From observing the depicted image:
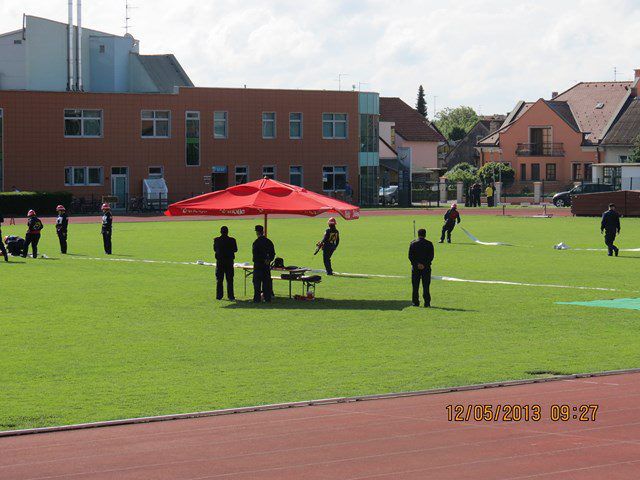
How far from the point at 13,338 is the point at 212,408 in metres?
7.22

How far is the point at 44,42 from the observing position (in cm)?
8988

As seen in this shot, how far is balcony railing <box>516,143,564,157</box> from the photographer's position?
113300mm

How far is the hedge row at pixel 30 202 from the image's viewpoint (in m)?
70.6

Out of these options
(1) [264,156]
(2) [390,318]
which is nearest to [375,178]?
(1) [264,156]

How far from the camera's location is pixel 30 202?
72125mm

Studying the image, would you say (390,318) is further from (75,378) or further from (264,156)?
(264,156)

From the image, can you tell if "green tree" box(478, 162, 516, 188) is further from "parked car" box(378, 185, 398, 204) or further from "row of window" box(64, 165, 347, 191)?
"row of window" box(64, 165, 347, 191)

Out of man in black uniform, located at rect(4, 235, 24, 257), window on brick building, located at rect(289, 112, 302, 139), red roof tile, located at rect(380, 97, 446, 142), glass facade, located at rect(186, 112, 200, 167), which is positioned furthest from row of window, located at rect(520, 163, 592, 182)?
man in black uniform, located at rect(4, 235, 24, 257)

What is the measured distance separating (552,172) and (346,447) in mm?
105042

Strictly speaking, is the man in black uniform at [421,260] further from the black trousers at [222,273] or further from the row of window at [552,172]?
the row of window at [552,172]

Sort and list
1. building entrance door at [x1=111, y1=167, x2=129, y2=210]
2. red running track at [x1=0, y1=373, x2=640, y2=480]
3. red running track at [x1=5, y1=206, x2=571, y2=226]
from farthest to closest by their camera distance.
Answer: building entrance door at [x1=111, y1=167, x2=129, y2=210] → red running track at [x1=5, y1=206, x2=571, y2=226] → red running track at [x1=0, y1=373, x2=640, y2=480]

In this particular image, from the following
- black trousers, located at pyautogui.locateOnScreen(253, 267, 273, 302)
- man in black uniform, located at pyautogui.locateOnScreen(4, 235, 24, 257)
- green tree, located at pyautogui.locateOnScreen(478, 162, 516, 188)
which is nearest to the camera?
black trousers, located at pyautogui.locateOnScreen(253, 267, 273, 302)

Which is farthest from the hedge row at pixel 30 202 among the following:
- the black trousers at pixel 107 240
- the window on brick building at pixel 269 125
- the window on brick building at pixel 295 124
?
the black trousers at pixel 107 240

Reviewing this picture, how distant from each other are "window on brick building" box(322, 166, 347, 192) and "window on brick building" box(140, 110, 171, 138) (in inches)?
513
